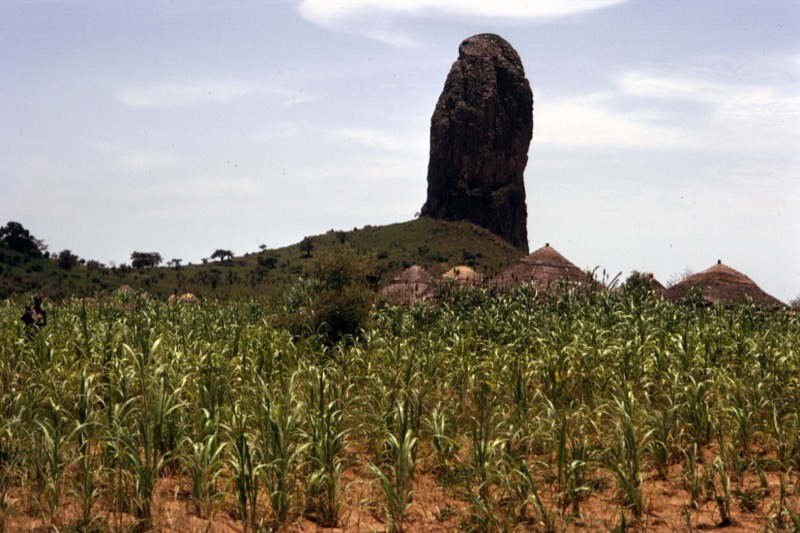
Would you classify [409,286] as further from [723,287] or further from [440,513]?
[440,513]

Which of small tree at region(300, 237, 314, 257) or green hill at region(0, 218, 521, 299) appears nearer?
green hill at region(0, 218, 521, 299)

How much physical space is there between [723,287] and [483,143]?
68.4m

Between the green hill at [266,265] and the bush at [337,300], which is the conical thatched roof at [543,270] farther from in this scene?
the green hill at [266,265]

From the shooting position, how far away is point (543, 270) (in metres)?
21.1

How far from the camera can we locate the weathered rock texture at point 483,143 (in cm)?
8556

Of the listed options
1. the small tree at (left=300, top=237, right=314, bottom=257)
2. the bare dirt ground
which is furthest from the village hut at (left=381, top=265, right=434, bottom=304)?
the small tree at (left=300, top=237, right=314, bottom=257)

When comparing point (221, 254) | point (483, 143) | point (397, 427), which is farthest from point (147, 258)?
point (397, 427)

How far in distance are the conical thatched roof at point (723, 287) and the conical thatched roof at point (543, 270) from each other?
3282 millimetres

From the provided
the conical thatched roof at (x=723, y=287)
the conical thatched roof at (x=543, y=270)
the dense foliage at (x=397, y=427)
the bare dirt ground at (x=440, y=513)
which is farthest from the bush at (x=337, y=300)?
the conical thatched roof at (x=723, y=287)

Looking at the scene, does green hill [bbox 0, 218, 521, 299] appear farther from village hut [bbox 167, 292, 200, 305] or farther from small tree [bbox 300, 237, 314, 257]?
village hut [bbox 167, 292, 200, 305]

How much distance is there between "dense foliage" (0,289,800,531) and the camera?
602 cm

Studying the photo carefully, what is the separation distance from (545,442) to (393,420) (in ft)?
5.47

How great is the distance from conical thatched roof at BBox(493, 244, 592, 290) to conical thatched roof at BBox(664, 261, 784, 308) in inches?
129

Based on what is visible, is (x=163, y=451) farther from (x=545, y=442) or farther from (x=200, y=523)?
(x=545, y=442)
